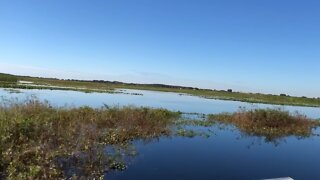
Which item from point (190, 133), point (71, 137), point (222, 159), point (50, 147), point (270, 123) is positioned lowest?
point (222, 159)

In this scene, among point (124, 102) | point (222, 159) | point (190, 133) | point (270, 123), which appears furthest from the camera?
point (124, 102)

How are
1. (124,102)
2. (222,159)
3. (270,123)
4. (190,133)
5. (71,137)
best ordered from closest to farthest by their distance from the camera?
1. (71,137)
2. (222,159)
3. (190,133)
4. (270,123)
5. (124,102)

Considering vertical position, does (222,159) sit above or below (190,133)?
below

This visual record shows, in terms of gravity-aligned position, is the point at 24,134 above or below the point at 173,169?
above

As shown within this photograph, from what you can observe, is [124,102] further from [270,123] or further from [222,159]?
[222,159]

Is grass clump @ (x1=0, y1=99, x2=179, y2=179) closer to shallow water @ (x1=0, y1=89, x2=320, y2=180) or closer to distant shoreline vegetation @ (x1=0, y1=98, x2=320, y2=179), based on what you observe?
distant shoreline vegetation @ (x1=0, y1=98, x2=320, y2=179)

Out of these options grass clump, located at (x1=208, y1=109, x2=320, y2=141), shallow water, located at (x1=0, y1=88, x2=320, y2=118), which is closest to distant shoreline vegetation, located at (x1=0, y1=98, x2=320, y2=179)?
grass clump, located at (x1=208, y1=109, x2=320, y2=141)

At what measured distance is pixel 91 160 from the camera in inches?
518

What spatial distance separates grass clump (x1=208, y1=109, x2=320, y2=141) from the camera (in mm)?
27578

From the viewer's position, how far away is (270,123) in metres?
30.1

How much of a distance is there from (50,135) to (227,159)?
8172 mm

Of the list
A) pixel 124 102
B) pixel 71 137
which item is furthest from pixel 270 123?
pixel 124 102

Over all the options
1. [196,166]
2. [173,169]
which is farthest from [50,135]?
[196,166]

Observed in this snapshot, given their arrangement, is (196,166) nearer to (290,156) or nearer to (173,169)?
(173,169)
